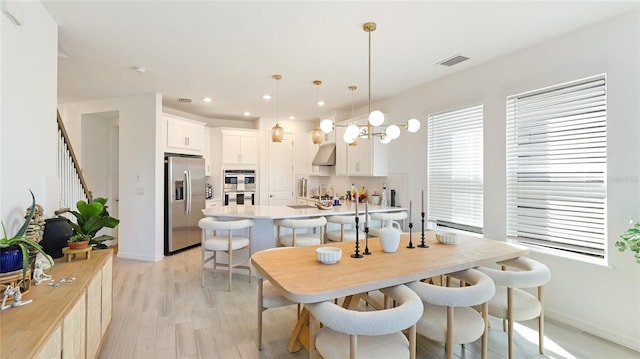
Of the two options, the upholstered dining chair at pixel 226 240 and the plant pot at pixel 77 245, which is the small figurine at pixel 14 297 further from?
the upholstered dining chair at pixel 226 240

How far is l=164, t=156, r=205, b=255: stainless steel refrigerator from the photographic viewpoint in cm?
489

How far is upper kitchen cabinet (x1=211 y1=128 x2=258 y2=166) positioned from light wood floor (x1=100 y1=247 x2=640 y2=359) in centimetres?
314

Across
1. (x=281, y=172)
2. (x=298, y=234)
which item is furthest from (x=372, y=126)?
(x=281, y=172)

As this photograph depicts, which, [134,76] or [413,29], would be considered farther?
[134,76]

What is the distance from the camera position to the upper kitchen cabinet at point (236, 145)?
20.3ft

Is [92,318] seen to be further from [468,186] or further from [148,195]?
[468,186]

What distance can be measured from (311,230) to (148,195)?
8.59ft

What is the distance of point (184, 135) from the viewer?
5.28 m

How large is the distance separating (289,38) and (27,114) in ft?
6.69

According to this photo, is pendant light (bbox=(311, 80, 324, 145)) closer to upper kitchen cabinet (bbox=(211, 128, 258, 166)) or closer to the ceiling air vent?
the ceiling air vent

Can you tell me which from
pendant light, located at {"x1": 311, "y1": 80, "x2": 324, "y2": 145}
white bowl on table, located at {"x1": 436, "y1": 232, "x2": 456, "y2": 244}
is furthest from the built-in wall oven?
white bowl on table, located at {"x1": 436, "y1": 232, "x2": 456, "y2": 244}

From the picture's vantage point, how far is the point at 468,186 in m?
3.65

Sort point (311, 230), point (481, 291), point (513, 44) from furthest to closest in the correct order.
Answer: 1. point (311, 230)
2. point (513, 44)
3. point (481, 291)

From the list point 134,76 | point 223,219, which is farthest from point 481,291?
point 134,76
